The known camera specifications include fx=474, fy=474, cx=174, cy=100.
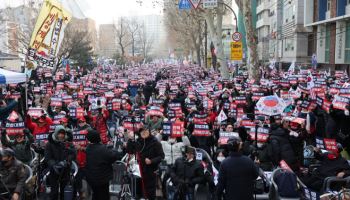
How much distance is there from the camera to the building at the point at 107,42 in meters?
111

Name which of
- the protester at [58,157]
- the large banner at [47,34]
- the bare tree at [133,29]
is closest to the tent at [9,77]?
the large banner at [47,34]

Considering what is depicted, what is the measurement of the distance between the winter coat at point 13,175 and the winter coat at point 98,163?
3.19 ft

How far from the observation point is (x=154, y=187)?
317 inches

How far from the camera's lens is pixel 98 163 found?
7.20 metres

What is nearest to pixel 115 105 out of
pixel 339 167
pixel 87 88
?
pixel 87 88

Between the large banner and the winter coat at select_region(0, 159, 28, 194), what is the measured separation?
33.4ft

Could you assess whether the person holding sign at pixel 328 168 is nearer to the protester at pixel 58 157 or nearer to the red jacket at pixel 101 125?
the protester at pixel 58 157

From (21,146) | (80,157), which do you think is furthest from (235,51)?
(21,146)

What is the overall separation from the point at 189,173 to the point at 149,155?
2.49ft

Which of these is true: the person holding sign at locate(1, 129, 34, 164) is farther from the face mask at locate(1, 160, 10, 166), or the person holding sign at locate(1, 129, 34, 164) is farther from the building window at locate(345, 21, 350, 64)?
the building window at locate(345, 21, 350, 64)

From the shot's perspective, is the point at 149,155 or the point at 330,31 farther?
the point at 330,31

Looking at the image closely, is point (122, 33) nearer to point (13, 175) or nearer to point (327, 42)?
point (327, 42)

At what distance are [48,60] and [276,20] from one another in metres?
51.6

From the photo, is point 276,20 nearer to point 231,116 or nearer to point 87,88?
point 87,88
